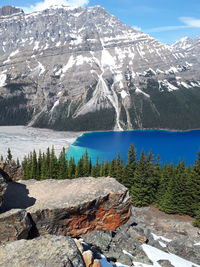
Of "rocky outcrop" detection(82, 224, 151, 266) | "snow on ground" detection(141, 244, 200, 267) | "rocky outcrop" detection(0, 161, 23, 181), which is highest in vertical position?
"rocky outcrop" detection(0, 161, 23, 181)

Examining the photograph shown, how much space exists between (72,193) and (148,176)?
45.5m

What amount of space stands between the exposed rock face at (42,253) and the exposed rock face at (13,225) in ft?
9.66

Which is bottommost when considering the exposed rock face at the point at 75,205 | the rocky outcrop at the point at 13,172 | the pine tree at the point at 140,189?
the pine tree at the point at 140,189

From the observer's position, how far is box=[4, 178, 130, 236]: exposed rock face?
78.6ft

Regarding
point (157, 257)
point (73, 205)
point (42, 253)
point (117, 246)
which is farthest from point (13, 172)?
point (42, 253)

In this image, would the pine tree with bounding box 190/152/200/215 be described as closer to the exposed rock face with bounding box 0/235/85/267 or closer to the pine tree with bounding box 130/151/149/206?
the pine tree with bounding box 130/151/149/206

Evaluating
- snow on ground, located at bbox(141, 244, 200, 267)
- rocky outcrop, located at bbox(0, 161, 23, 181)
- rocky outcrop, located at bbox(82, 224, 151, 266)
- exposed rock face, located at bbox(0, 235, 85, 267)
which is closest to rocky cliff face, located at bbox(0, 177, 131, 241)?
rocky outcrop, located at bbox(82, 224, 151, 266)

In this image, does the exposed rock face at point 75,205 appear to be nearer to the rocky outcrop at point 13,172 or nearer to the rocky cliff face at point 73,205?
the rocky cliff face at point 73,205

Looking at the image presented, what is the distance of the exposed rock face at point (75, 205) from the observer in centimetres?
2395

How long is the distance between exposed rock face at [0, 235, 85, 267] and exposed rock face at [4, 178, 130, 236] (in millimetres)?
7299

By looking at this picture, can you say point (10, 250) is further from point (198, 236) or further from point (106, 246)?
point (198, 236)

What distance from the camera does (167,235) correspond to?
149 feet

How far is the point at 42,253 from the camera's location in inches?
591

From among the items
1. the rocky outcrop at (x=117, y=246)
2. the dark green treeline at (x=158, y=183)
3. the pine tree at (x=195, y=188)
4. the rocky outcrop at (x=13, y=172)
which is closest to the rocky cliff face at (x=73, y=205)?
the rocky outcrop at (x=117, y=246)
